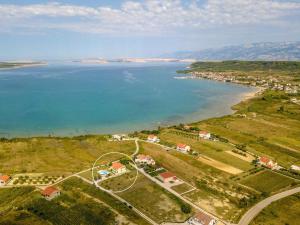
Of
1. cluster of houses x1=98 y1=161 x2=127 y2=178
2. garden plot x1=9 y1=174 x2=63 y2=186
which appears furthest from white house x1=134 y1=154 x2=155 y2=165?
garden plot x1=9 y1=174 x2=63 y2=186

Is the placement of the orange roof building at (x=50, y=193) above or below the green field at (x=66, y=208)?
above

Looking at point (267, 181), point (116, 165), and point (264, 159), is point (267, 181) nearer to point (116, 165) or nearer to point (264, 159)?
point (264, 159)

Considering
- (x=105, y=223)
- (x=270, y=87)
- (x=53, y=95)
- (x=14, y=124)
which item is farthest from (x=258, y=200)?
(x=270, y=87)

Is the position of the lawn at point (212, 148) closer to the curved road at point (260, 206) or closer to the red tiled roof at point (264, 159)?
the red tiled roof at point (264, 159)

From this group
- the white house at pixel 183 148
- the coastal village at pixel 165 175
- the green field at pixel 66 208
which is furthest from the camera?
the white house at pixel 183 148

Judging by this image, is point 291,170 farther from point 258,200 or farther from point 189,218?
point 189,218

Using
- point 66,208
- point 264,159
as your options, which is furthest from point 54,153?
point 264,159

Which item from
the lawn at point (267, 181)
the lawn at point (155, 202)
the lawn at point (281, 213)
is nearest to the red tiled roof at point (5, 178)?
the lawn at point (155, 202)

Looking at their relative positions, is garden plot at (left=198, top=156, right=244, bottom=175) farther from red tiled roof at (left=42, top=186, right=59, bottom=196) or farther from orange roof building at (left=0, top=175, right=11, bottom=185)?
orange roof building at (left=0, top=175, right=11, bottom=185)
